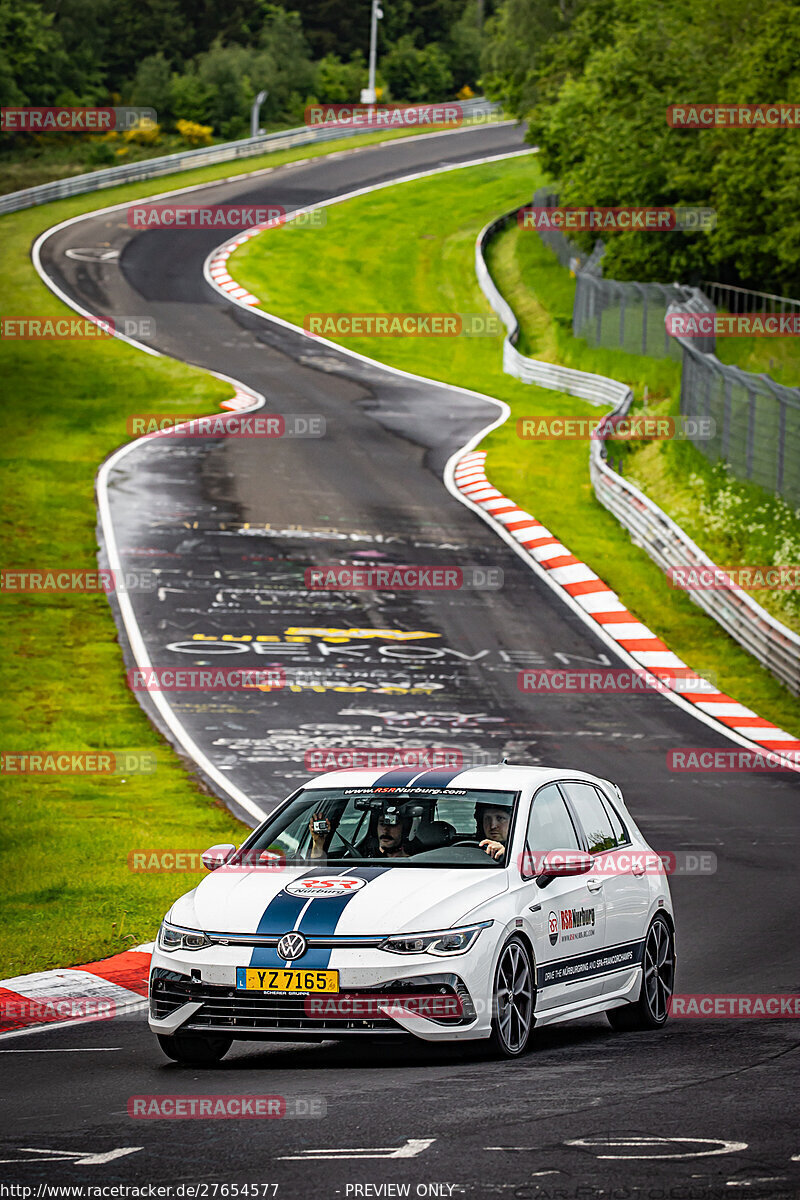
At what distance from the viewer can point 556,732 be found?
2119 cm

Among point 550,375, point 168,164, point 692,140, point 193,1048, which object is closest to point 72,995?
point 193,1048

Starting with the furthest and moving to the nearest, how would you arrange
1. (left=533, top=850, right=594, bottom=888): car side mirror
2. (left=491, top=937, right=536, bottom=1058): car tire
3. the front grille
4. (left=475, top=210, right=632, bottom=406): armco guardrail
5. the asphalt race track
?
(left=475, top=210, right=632, bottom=406): armco guardrail, (left=533, top=850, right=594, bottom=888): car side mirror, (left=491, top=937, right=536, bottom=1058): car tire, the front grille, the asphalt race track

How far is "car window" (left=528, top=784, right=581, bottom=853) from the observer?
9734 millimetres

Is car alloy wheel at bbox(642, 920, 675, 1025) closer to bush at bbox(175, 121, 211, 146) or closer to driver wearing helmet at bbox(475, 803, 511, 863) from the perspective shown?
driver wearing helmet at bbox(475, 803, 511, 863)

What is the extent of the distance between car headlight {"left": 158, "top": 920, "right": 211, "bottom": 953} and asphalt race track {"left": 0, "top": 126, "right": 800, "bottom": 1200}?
0.65 meters

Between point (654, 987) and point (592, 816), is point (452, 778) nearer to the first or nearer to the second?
point (592, 816)

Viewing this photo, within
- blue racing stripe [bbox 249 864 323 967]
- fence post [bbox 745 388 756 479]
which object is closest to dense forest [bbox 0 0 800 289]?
fence post [bbox 745 388 756 479]

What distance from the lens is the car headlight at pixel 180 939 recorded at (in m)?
8.83

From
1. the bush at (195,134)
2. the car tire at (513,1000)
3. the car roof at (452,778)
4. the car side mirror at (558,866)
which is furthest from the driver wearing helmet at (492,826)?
the bush at (195,134)

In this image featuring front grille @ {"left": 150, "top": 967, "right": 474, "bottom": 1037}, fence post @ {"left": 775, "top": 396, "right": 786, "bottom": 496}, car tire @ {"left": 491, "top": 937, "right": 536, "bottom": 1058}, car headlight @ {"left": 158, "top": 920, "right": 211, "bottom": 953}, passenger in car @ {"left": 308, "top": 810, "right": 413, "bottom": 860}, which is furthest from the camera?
fence post @ {"left": 775, "top": 396, "right": 786, "bottom": 496}

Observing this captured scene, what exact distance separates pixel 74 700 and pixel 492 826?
13.6m

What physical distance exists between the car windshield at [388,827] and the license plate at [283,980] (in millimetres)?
1061

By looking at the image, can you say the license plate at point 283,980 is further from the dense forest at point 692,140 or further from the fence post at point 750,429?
the dense forest at point 692,140

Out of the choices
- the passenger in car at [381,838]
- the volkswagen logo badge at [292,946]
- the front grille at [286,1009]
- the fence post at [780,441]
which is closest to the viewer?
the front grille at [286,1009]
